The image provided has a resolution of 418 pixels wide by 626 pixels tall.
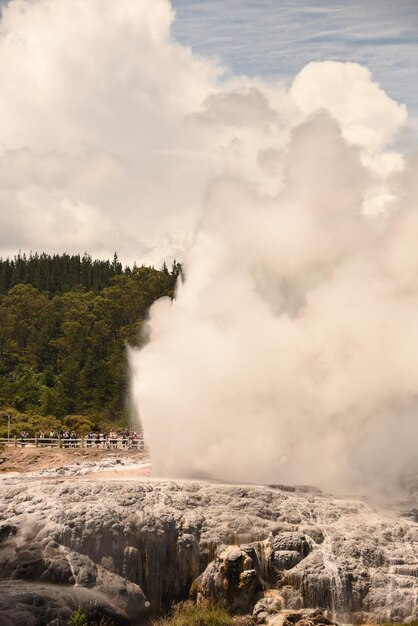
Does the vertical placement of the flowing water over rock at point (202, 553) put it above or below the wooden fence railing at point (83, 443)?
below

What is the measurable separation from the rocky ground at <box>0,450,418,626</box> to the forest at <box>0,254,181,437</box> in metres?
33.0

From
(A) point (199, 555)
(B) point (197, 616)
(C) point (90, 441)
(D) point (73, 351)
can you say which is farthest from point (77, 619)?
(D) point (73, 351)

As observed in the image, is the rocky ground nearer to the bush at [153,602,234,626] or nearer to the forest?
the bush at [153,602,234,626]

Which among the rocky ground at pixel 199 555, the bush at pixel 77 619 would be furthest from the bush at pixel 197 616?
the bush at pixel 77 619

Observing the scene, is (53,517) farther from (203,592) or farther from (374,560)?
(374,560)

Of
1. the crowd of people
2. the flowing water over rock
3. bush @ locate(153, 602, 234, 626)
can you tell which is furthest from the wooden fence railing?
bush @ locate(153, 602, 234, 626)

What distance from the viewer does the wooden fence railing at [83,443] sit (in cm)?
5478

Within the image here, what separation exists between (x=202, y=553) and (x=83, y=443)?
26.2 metres

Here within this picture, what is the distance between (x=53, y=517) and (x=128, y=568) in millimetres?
2791

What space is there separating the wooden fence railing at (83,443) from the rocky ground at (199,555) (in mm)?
22935

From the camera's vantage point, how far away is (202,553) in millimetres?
29219

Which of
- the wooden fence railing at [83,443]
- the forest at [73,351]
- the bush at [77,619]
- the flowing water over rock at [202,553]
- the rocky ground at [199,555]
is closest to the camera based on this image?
the bush at [77,619]

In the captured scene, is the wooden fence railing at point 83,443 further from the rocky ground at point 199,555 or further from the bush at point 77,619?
the bush at point 77,619

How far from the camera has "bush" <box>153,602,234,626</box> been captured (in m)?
26.9
